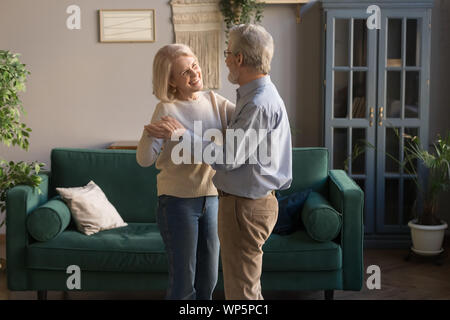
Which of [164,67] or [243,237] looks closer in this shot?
[243,237]

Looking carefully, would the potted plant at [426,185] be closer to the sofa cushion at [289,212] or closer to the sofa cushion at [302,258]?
the sofa cushion at [289,212]

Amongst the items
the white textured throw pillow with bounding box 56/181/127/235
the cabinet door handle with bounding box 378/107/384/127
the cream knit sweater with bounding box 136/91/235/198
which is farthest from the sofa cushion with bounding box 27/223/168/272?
the cabinet door handle with bounding box 378/107/384/127

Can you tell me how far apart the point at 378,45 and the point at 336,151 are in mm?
882

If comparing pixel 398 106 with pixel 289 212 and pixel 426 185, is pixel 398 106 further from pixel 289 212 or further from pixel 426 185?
pixel 289 212

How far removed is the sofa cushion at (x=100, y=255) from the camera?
3377 millimetres

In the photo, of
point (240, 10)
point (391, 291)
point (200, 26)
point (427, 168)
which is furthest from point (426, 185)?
point (200, 26)

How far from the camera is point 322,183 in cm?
397

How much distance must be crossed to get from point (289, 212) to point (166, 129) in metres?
1.73

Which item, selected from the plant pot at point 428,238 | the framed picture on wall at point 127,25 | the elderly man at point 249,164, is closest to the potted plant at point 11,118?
the framed picture on wall at point 127,25

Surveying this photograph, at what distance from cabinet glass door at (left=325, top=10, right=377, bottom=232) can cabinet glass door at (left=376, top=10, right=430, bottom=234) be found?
7 centimetres

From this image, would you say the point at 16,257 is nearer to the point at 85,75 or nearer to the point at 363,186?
the point at 85,75

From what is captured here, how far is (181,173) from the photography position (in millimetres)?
2203

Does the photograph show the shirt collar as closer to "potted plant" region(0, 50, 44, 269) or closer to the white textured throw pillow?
the white textured throw pillow

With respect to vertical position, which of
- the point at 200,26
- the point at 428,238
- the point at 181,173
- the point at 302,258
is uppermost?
the point at 200,26
